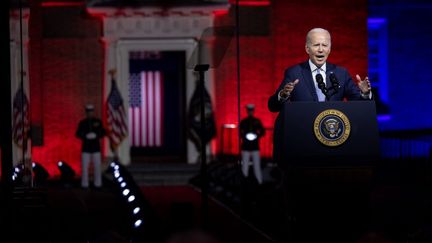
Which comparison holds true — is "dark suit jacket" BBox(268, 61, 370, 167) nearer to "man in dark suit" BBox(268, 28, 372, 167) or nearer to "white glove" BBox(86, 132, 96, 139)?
"man in dark suit" BBox(268, 28, 372, 167)

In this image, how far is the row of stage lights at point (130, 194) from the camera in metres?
6.41

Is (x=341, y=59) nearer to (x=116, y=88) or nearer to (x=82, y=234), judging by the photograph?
(x=116, y=88)

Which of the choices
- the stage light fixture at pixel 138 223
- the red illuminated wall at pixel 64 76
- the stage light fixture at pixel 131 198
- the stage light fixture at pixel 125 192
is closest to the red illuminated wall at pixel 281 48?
the red illuminated wall at pixel 64 76

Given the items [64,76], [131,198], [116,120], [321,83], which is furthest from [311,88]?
[64,76]

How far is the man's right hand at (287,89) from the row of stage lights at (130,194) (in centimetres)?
160

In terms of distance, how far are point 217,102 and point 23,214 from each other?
44.3 feet

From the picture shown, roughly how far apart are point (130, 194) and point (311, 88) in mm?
3720

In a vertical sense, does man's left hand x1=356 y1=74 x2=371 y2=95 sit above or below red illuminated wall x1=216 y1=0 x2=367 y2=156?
below

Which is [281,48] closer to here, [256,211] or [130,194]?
[256,211]

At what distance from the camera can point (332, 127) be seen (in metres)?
5.03

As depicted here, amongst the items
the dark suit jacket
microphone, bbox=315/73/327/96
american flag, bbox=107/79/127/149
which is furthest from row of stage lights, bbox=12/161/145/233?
american flag, bbox=107/79/127/149

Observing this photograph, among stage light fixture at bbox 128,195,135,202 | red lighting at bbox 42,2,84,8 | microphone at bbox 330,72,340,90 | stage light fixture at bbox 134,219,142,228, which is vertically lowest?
stage light fixture at bbox 128,195,135,202

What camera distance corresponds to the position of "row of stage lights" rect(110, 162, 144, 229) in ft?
21.0

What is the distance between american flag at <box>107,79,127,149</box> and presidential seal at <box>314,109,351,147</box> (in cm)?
1319
